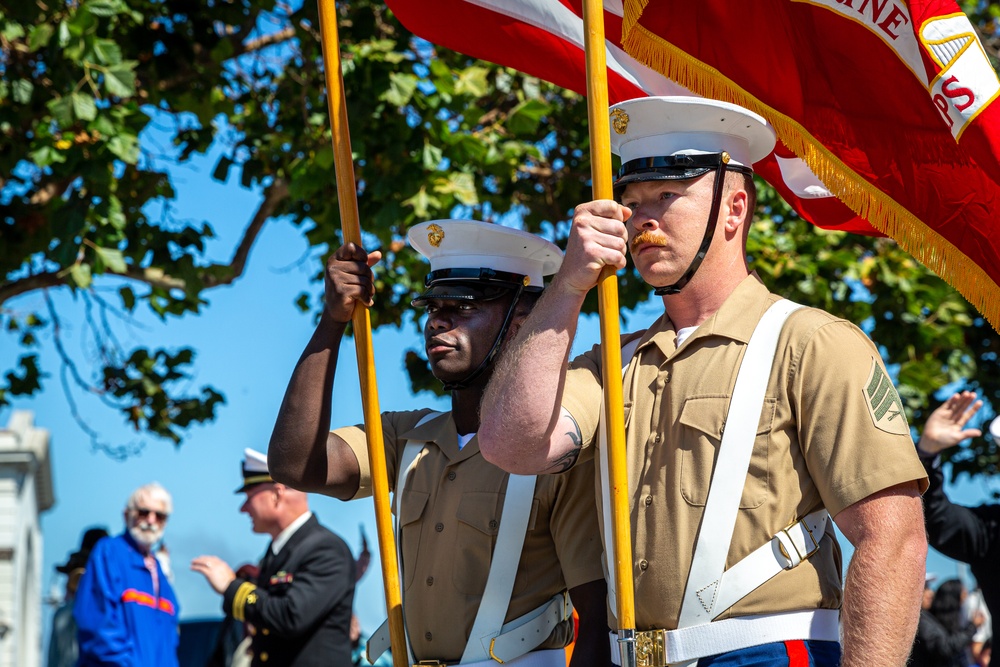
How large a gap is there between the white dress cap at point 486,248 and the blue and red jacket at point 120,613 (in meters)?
3.89

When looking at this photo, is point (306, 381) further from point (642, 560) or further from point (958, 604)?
point (958, 604)

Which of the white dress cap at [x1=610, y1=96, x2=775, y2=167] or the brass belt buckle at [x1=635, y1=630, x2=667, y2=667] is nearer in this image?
the brass belt buckle at [x1=635, y1=630, x2=667, y2=667]

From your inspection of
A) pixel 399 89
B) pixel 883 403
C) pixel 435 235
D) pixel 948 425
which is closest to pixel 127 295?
pixel 399 89

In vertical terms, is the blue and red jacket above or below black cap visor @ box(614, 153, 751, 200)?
below

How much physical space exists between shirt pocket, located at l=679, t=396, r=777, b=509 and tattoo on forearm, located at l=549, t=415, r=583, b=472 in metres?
0.25

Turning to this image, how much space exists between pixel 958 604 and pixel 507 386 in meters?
6.65

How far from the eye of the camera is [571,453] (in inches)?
121

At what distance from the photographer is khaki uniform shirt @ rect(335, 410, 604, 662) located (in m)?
3.46

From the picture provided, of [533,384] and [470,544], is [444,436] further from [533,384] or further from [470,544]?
[533,384]

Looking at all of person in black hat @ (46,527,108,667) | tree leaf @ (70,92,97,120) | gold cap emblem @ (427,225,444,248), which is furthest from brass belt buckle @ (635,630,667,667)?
person in black hat @ (46,527,108,667)

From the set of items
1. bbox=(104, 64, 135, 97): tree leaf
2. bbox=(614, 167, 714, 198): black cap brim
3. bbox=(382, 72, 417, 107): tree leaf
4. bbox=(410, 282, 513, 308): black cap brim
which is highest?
bbox=(382, 72, 417, 107): tree leaf

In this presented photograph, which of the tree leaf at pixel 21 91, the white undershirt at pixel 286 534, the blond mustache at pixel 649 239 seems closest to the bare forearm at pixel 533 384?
the blond mustache at pixel 649 239

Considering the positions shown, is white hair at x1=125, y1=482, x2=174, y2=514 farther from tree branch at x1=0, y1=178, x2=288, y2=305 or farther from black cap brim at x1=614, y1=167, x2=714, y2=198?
black cap brim at x1=614, y1=167, x2=714, y2=198

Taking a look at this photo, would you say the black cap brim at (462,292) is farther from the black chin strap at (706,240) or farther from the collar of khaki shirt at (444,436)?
the black chin strap at (706,240)
